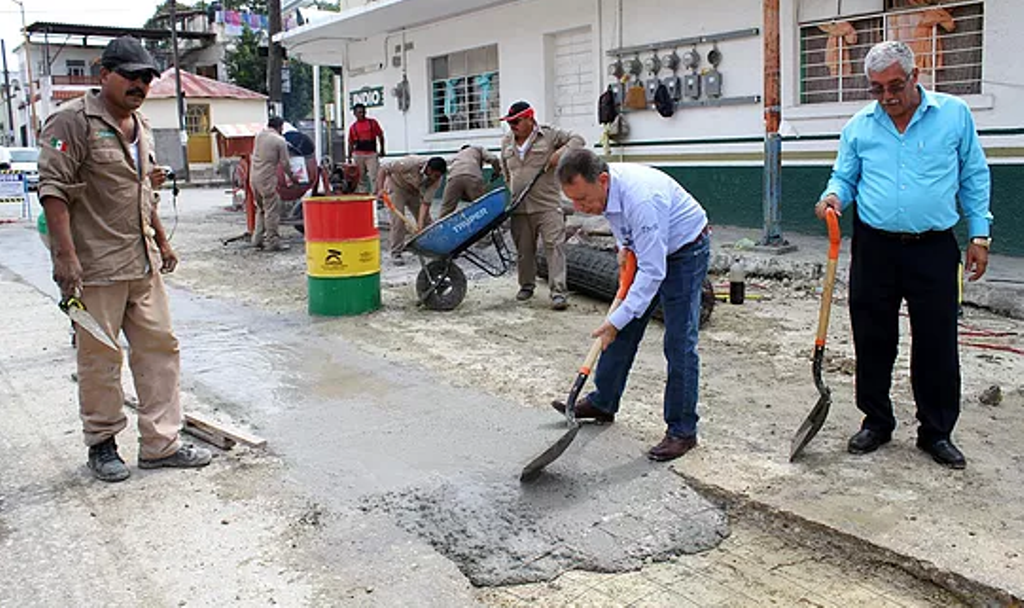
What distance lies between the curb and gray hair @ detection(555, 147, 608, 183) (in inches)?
53.4

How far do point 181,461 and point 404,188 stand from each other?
7.02 meters

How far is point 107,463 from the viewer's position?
448 cm

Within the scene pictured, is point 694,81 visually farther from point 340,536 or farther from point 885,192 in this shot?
point 340,536

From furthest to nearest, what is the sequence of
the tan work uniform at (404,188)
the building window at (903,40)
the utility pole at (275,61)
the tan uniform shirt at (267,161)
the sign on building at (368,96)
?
→ the utility pole at (275,61)
the sign on building at (368,96)
the tan uniform shirt at (267,161)
the tan work uniform at (404,188)
the building window at (903,40)

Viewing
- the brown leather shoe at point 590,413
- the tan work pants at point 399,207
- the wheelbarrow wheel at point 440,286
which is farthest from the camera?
the tan work pants at point 399,207

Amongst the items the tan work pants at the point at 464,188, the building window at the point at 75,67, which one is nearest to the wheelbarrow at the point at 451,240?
the tan work pants at the point at 464,188

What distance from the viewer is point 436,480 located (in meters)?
4.34

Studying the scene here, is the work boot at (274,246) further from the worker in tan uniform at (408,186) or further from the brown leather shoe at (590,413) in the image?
the brown leather shoe at (590,413)

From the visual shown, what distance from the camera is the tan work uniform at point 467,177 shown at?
936 cm

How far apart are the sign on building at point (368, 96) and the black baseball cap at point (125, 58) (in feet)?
48.3

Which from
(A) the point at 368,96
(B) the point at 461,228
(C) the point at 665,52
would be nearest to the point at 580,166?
(B) the point at 461,228

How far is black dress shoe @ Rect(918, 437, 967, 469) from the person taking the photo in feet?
13.7

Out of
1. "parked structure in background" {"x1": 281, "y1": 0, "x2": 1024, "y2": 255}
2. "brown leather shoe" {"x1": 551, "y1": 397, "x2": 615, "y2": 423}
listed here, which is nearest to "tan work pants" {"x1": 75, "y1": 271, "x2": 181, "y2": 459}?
"brown leather shoe" {"x1": 551, "y1": 397, "x2": 615, "y2": 423}

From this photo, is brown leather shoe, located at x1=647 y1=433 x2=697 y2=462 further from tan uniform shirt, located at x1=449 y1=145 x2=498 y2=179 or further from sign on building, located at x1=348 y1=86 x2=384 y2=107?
sign on building, located at x1=348 y1=86 x2=384 y2=107
